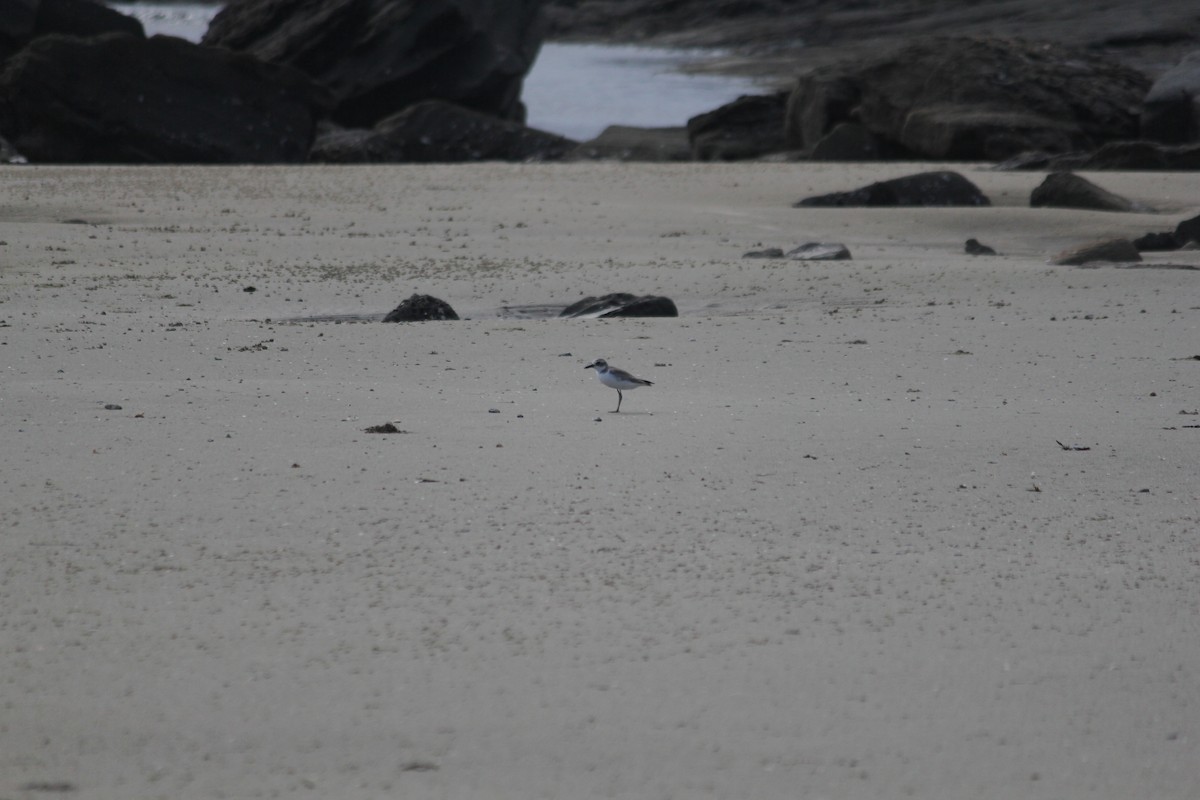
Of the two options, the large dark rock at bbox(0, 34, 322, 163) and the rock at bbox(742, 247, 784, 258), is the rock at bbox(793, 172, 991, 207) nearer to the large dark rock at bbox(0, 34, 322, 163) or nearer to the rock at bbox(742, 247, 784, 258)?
the rock at bbox(742, 247, 784, 258)

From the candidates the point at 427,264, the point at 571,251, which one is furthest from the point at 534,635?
the point at 571,251

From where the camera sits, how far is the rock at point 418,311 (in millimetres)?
8977

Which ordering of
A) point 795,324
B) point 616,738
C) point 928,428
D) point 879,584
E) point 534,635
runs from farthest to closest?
point 795,324, point 928,428, point 879,584, point 534,635, point 616,738

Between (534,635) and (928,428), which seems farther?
(928,428)

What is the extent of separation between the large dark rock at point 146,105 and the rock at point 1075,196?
13.0m

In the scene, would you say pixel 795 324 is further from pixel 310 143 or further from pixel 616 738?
pixel 310 143

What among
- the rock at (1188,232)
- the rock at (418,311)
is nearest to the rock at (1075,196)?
the rock at (1188,232)

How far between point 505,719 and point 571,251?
9724 mm

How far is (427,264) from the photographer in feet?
38.7

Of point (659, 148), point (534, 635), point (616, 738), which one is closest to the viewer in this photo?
point (616, 738)

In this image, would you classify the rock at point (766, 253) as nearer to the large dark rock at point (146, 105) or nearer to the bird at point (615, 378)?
the bird at point (615, 378)

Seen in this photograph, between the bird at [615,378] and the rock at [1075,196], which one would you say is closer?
the bird at [615,378]

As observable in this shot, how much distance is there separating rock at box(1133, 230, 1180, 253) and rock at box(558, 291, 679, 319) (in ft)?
19.5

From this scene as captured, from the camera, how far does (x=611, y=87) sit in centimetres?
5484
